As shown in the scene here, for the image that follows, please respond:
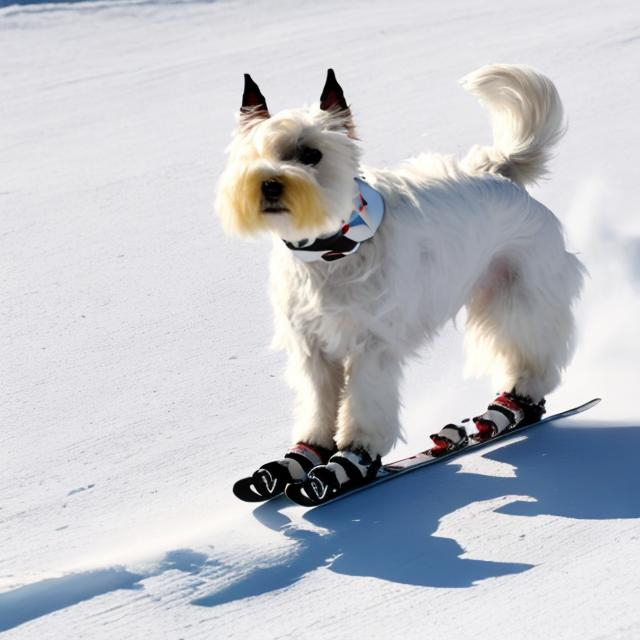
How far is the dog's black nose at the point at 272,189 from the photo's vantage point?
3766mm

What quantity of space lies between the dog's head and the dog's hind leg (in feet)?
3.38

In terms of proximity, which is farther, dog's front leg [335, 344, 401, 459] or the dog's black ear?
dog's front leg [335, 344, 401, 459]

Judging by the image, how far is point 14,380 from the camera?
17.4 ft

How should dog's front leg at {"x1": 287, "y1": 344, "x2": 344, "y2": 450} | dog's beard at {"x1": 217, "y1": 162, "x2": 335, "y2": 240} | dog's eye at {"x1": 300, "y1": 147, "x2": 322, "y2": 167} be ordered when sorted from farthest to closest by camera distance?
dog's front leg at {"x1": 287, "y1": 344, "x2": 344, "y2": 450} < dog's eye at {"x1": 300, "y1": 147, "x2": 322, "y2": 167} < dog's beard at {"x1": 217, "y1": 162, "x2": 335, "y2": 240}

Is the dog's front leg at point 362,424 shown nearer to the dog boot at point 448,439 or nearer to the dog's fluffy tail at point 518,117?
the dog boot at point 448,439

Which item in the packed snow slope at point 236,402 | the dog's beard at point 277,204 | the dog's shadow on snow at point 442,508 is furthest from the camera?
the dog's beard at point 277,204

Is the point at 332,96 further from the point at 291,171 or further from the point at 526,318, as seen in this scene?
the point at 526,318

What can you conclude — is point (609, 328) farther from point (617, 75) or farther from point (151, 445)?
point (617, 75)

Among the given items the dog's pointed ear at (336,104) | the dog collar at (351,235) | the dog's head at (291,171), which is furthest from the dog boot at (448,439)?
the dog's pointed ear at (336,104)

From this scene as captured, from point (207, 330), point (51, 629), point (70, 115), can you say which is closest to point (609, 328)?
point (207, 330)

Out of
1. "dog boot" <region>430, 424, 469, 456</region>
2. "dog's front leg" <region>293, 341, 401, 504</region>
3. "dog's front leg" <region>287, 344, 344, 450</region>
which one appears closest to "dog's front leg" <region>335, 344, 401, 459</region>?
"dog's front leg" <region>293, 341, 401, 504</region>

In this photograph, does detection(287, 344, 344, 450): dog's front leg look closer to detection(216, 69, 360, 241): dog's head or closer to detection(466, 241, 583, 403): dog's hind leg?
detection(216, 69, 360, 241): dog's head

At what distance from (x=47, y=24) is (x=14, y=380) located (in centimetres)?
739

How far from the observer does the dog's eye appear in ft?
12.7
